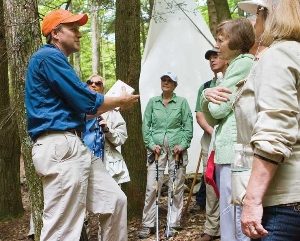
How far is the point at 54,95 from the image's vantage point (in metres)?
3.75

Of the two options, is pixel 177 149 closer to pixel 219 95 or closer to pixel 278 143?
pixel 219 95

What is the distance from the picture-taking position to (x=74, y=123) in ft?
12.5

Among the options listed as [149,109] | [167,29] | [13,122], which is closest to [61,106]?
[149,109]

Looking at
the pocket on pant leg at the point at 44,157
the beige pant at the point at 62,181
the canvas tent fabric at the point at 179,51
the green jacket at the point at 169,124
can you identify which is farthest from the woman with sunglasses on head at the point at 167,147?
the pocket on pant leg at the point at 44,157

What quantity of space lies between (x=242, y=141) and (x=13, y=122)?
606 cm

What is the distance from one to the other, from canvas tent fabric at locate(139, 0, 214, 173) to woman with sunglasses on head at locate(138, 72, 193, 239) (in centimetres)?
214

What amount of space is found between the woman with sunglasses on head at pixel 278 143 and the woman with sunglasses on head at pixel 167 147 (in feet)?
14.5

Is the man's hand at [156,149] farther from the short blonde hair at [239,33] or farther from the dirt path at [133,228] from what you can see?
the short blonde hair at [239,33]

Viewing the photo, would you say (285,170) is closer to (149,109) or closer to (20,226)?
(149,109)

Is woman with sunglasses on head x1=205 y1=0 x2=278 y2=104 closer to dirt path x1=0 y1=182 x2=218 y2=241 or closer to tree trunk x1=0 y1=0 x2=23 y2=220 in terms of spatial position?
dirt path x1=0 y1=182 x2=218 y2=241

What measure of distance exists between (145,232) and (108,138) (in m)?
1.34

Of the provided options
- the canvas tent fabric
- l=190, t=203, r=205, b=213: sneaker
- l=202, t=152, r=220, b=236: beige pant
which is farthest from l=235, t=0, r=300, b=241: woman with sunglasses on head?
the canvas tent fabric

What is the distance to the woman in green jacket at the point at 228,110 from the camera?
342 cm

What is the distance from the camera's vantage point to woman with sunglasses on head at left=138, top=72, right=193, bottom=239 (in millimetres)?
6387
